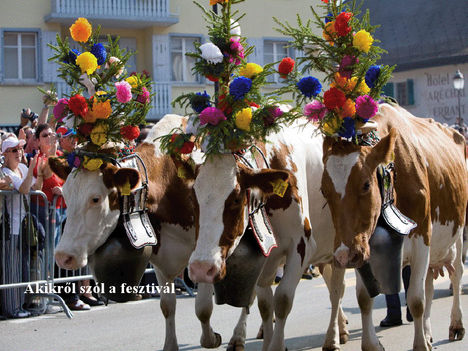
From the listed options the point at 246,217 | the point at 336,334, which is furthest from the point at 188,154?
the point at 336,334

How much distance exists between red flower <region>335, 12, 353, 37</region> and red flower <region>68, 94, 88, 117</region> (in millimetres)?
2047

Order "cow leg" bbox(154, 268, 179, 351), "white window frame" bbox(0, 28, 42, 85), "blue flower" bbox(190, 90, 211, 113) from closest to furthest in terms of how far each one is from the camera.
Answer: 1. "blue flower" bbox(190, 90, 211, 113)
2. "cow leg" bbox(154, 268, 179, 351)
3. "white window frame" bbox(0, 28, 42, 85)

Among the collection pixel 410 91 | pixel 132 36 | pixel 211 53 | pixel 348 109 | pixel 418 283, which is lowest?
pixel 418 283

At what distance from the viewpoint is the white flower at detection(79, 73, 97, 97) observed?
21.4ft

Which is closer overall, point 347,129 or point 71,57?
point 347,129

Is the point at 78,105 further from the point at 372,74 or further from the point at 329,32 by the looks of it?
the point at 372,74

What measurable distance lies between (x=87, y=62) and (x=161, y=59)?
65.0 ft

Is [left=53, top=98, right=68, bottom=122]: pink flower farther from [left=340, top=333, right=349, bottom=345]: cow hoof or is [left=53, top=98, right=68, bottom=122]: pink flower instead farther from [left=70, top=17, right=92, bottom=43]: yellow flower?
[left=340, top=333, right=349, bottom=345]: cow hoof

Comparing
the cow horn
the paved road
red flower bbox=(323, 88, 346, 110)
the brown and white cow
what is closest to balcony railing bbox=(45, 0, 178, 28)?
the paved road

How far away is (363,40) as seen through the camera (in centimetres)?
608

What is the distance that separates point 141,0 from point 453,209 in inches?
793

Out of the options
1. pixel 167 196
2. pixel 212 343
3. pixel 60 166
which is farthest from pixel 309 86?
pixel 212 343

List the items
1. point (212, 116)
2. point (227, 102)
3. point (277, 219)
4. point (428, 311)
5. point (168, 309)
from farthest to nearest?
point (428, 311) < point (168, 309) < point (277, 219) < point (227, 102) < point (212, 116)

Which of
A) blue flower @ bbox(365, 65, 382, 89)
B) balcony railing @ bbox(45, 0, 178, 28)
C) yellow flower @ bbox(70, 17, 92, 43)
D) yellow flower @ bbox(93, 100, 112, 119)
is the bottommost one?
yellow flower @ bbox(93, 100, 112, 119)
